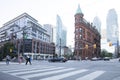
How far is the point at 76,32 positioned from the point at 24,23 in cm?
2655

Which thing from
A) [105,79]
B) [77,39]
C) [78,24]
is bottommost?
[105,79]

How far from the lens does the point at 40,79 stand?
10320 millimetres

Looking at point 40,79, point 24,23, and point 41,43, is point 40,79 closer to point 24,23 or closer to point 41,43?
point 24,23

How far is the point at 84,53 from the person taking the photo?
102438 millimetres

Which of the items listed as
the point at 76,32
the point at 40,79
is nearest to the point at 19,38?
the point at 76,32

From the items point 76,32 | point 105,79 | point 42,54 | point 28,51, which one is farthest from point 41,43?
point 105,79

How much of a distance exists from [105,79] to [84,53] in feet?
302

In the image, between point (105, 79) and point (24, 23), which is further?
point (24, 23)

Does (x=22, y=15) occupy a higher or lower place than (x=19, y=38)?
higher

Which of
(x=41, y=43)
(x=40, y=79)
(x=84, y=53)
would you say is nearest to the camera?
(x=40, y=79)

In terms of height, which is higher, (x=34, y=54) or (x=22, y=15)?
(x=22, y=15)

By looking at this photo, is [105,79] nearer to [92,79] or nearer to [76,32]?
[92,79]

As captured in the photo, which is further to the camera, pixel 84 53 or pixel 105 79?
pixel 84 53

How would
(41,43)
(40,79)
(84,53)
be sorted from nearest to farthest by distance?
(40,79), (84,53), (41,43)
